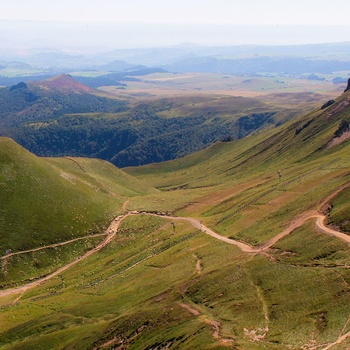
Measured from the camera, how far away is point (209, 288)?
3007 inches

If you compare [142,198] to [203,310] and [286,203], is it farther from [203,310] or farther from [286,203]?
[203,310]

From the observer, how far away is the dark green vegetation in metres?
61.3

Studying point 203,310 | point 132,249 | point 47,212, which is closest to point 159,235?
point 132,249

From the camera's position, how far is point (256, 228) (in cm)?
10638

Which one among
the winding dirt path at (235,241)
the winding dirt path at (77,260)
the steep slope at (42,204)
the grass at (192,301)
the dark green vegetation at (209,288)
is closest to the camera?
the grass at (192,301)

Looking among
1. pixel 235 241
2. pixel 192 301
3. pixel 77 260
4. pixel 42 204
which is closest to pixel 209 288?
pixel 192 301

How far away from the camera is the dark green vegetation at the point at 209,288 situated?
2414 inches

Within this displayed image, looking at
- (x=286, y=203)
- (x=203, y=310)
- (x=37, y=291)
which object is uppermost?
(x=286, y=203)

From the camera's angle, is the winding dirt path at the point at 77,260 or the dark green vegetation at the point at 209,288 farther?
the winding dirt path at the point at 77,260

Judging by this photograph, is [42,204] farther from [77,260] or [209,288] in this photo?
[209,288]

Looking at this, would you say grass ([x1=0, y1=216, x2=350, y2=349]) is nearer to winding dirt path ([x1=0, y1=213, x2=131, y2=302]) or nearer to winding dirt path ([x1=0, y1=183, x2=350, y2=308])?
winding dirt path ([x1=0, y1=183, x2=350, y2=308])

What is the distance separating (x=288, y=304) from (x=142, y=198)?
115 meters

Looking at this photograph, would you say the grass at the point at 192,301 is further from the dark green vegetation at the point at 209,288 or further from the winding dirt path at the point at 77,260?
the winding dirt path at the point at 77,260

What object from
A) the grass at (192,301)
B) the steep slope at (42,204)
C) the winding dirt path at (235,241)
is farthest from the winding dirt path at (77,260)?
the grass at (192,301)
